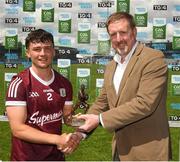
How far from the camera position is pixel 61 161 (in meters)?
2.90

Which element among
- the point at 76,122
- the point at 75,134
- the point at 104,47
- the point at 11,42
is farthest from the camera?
the point at 11,42

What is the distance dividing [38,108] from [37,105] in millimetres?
23

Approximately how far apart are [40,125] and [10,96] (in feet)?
0.88

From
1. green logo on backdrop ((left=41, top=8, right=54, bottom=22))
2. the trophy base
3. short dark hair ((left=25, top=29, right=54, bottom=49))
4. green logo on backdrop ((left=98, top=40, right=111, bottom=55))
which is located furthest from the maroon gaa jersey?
green logo on backdrop ((left=41, top=8, right=54, bottom=22))

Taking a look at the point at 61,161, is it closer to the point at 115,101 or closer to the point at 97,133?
the point at 115,101

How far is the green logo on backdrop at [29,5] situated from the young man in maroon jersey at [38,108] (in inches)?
105

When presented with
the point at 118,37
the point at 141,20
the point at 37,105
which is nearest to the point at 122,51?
the point at 118,37

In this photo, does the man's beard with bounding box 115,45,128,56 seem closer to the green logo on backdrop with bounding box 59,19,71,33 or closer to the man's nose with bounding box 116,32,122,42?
the man's nose with bounding box 116,32,122,42

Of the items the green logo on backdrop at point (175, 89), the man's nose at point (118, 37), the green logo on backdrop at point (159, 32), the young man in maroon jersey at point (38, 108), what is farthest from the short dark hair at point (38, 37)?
the green logo on backdrop at point (175, 89)

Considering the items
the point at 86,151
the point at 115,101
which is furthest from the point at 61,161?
the point at 86,151

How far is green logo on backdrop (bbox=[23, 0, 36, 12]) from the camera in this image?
5.42m

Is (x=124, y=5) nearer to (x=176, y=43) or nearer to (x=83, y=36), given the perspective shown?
(x=83, y=36)

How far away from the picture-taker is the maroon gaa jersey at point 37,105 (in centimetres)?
269

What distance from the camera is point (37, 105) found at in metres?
2.72
